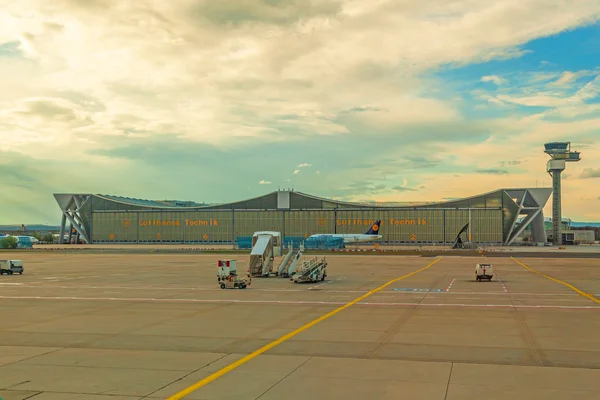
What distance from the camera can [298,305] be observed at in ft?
96.6

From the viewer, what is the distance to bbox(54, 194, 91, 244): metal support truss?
180m

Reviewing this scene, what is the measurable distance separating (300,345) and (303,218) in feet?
494

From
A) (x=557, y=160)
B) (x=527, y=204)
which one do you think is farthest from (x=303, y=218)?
(x=557, y=160)

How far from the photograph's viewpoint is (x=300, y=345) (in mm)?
18516

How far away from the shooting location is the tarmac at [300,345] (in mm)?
13297

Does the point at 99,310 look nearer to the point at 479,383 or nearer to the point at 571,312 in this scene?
the point at 479,383

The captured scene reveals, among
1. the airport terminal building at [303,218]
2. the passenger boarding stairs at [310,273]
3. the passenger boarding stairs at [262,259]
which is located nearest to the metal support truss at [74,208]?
the airport terminal building at [303,218]

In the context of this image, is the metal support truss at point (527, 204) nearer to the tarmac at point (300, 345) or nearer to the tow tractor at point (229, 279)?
the tarmac at point (300, 345)

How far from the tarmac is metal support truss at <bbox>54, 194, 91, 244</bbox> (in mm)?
153820

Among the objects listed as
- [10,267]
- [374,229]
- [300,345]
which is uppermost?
[374,229]

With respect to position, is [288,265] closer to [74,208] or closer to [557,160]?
[74,208]

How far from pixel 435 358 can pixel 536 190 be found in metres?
155

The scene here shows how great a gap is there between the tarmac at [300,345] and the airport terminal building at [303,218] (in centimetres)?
13004

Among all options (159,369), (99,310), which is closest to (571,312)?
(159,369)
